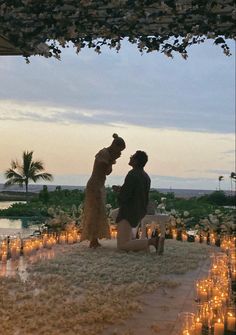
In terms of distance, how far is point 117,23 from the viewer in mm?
3270

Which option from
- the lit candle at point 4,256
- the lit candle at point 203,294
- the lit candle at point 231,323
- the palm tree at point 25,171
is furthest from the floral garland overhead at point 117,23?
the palm tree at point 25,171

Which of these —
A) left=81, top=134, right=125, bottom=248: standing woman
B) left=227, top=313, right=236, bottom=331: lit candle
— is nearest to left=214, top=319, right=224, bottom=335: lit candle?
left=227, top=313, right=236, bottom=331: lit candle

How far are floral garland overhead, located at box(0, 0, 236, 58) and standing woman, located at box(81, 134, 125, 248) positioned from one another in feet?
10.7

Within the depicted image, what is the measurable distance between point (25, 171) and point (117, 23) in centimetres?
1456

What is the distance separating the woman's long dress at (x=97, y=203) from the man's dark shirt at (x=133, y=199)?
280 mm

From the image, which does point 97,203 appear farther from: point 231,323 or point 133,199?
point 231,323

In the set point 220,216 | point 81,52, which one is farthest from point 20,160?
point 81,52

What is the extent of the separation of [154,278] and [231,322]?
1.76 meters

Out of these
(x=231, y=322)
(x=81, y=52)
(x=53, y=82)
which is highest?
(x=53, y=82)

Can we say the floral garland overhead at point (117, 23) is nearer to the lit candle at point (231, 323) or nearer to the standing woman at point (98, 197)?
the lit candle at point (231, 323)

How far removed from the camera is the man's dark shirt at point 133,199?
6512 mm

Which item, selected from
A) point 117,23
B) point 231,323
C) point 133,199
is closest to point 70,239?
point 133,199

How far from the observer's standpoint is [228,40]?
3.36m

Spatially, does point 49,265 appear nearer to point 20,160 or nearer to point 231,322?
point 231,322
